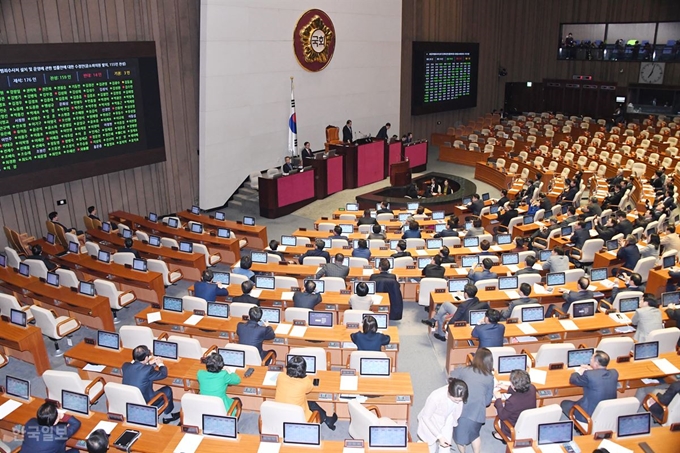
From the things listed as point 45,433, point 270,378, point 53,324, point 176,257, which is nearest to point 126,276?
point 176,257

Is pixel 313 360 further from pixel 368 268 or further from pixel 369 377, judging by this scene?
pixel 368 268

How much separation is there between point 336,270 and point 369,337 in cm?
286

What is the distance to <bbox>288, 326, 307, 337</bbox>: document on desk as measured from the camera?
311 inches

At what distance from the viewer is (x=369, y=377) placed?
6832 millimetres

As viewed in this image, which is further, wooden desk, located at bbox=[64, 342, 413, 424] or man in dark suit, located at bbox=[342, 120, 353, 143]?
man in dark suit, located at bbox=[342, 120, 353, 143]

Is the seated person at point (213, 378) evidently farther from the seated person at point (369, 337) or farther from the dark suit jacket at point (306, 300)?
the dark suit jacket at point (306, 300)

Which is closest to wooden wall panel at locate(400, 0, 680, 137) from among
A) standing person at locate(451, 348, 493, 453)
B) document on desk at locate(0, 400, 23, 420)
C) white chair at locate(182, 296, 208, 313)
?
white chair at locate(182, 296, 208, 313)

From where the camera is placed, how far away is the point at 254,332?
24.6ft

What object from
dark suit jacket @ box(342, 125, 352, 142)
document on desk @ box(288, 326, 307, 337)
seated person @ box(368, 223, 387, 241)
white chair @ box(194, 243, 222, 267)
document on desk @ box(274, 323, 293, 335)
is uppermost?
dark suit jacket @ box(342, 125, 352, 142)

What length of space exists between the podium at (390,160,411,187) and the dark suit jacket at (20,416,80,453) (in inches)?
555

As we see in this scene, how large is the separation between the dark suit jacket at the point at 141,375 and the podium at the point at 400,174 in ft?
42.1

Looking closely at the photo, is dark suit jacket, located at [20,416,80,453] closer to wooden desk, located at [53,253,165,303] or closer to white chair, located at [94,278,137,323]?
white chair, located at [94,278,137,323]

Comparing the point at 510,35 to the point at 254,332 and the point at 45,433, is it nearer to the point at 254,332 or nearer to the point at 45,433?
the point at 254,332

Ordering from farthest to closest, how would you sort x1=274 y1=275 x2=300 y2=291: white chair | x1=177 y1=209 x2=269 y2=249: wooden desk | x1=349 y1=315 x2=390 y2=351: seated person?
x1=177 y1=209 x2=269 y2=249: wooden desk < x1=274 y1=275 x2=300 y2=291: white chair < x1=349 y1=315 x2=390 y2=351: seated person
